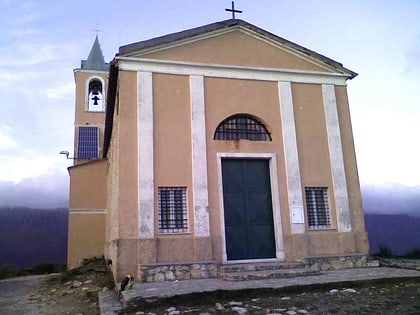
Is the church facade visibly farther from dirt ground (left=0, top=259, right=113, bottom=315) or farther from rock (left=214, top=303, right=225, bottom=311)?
rock (left=214, top=303, right=225, bottom=311)

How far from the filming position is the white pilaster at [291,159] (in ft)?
35.7

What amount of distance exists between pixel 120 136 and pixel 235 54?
424 cm

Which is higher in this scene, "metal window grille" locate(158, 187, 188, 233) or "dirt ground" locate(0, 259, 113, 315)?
"metal window grille" locate(158, 187, 188, 233)

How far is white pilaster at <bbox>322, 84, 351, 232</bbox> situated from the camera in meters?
11.3

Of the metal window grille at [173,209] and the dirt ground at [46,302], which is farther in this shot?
the metal window grille at [173,209]

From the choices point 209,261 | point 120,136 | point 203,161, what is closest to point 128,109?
point 120,136

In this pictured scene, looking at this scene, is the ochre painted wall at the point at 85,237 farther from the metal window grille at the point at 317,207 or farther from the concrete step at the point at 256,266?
the metal window grille at the point at 317,207

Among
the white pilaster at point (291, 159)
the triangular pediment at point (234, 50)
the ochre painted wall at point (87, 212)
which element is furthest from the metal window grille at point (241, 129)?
the ochre painted wall at point (87, 212)

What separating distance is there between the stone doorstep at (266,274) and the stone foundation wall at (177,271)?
1.20ft

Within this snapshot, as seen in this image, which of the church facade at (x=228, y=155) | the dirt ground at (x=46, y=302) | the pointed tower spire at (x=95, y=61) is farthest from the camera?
the pointed tower spire at (x=95, y=61)

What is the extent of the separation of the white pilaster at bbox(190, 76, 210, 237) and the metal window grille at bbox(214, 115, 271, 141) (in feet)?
1.99

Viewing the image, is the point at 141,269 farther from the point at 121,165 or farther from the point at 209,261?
the point at 121,165

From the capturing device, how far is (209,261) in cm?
976

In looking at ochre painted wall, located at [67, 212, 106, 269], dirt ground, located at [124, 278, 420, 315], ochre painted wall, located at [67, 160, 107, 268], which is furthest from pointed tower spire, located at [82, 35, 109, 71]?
dirt ground, located at [124, 278, 420, 315]
